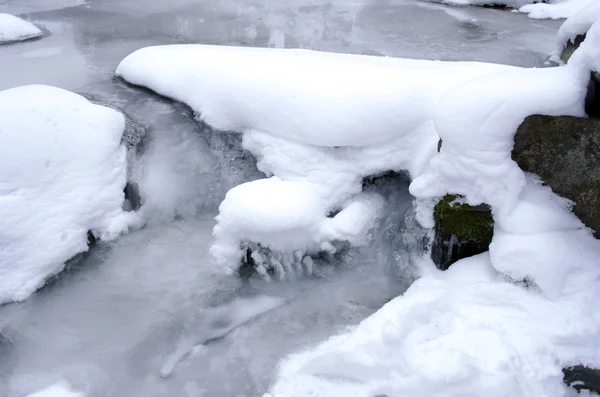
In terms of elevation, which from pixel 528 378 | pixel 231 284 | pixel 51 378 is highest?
pixel 528 378

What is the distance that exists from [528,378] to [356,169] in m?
1.94

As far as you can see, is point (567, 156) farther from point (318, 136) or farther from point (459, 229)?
point (318, 136)

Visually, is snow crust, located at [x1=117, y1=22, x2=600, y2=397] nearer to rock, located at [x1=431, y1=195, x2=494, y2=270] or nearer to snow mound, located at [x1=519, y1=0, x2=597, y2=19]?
rock, located at [x1=431, y1=195, x2=494, y2=270]

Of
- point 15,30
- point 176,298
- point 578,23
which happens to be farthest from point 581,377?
point 15,30

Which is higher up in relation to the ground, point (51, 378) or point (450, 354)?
point (450, 354)

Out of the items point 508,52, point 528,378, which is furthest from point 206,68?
point 508,52

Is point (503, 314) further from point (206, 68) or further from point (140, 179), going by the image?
point (206, 68)

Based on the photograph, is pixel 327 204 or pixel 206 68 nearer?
pixel 327 204

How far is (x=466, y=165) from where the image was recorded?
312 cm

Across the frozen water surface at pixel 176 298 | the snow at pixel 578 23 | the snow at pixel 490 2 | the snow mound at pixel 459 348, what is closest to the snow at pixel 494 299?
the snow mound at pixel 459 348

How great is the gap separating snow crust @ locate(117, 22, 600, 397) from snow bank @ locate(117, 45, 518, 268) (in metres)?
0.01

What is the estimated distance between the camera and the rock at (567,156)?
2930 mm

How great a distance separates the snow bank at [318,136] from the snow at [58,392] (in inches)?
52.2

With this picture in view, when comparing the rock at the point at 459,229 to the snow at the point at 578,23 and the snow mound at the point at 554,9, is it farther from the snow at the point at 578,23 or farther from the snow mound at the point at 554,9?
the snow mound at the point at 554,9
